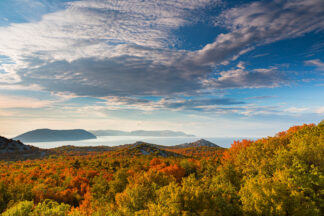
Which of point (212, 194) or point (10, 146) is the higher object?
point (212, 194)

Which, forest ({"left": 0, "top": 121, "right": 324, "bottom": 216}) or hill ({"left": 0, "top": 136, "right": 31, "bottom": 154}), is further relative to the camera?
hill ({"left": 0, "top": 136, "right": 31, "bottom": 154})

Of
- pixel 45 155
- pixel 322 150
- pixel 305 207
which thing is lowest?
pixel 45 155

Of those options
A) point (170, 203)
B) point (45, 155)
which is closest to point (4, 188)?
point (170, 203)

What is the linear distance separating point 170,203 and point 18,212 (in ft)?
54.6

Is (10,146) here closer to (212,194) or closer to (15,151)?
(15,151)

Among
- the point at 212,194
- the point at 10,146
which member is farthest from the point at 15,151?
the point at 212,194

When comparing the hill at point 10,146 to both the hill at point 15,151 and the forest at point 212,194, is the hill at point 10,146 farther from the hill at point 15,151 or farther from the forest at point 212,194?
the forest at point 212,194

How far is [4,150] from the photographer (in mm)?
89625

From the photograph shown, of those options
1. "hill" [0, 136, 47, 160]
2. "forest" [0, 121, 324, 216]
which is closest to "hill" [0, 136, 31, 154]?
"hill" [0, 136, 47, 160]

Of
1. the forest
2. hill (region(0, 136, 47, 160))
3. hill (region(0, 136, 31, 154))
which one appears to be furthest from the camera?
hill (region(0, 136, 31, 154))

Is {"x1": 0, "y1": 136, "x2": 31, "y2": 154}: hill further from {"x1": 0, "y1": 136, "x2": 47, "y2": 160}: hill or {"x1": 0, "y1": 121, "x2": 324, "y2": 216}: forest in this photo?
{"x1": 0, "y1": 121, "x2": 324, "y2": 216}: forest

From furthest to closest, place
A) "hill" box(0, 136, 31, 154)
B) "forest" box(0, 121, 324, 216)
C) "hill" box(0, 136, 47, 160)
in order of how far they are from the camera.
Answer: "hill" box(0, 136, 31, 154) → "hill" box(0, 136, 47, 160) → "forest" box(0, 121, 324, 216)

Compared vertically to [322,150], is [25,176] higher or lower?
lower

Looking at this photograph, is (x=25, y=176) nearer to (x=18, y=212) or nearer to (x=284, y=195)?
(x=18, y=212)
